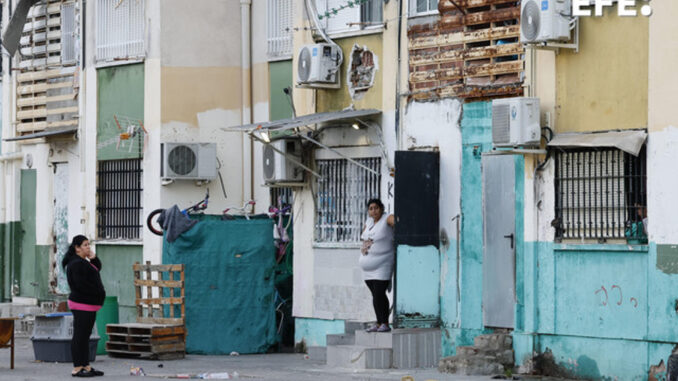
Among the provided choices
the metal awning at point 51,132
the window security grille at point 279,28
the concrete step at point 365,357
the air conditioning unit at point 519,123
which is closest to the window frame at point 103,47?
the metal awning at point 51,132

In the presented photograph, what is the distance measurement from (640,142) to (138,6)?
10.9m

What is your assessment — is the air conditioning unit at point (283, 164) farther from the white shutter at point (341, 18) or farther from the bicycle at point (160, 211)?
the white shutter at point (341, 18)

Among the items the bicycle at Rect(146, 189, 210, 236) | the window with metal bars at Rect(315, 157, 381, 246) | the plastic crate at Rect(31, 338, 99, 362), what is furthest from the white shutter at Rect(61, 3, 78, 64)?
the plastic crate at Rect(31, 338, 99, 362)

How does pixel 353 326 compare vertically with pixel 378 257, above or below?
below

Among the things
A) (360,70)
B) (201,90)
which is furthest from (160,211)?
(360,70)

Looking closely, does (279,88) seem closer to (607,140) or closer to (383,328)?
(383,328)

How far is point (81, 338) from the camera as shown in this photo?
54.3ft

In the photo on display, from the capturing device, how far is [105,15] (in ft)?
77.7

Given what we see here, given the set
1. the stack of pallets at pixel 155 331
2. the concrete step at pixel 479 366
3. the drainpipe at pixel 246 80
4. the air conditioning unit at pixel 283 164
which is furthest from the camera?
the drainpipe at pixel 246 80

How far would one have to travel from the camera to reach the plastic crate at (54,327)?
18391 millimetres

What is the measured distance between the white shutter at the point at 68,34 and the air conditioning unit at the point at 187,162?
4057 mm

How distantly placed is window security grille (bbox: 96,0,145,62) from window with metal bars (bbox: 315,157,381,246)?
488cm

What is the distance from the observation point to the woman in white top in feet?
57.0

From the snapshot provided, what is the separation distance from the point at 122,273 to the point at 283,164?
16.8ft
